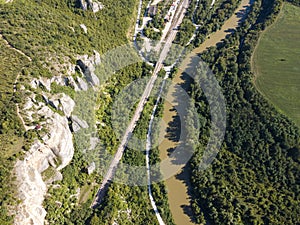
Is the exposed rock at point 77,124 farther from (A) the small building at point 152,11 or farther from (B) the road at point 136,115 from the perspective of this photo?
(A) the small building at point 152,11

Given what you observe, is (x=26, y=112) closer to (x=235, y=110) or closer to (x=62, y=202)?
(x=62, y=202)

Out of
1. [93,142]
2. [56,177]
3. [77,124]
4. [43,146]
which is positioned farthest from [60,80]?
[56,177]

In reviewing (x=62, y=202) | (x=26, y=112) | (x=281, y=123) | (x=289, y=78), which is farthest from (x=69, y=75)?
(x=289, y=78)

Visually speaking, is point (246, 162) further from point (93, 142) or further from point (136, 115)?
point (93, 142)

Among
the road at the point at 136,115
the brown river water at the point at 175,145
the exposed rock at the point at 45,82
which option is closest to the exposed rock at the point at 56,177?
the road at the point at 136,115

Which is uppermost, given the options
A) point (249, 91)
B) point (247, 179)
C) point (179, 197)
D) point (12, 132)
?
point (249, 91)

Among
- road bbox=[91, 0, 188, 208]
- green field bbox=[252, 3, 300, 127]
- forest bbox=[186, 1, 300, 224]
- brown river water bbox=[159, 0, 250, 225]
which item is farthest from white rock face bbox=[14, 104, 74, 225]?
green field bbox=[252, 3, 300, 127]

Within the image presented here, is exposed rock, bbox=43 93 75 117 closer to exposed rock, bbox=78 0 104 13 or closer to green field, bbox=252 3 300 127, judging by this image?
exposed rock, bbox=78 0 104 13
